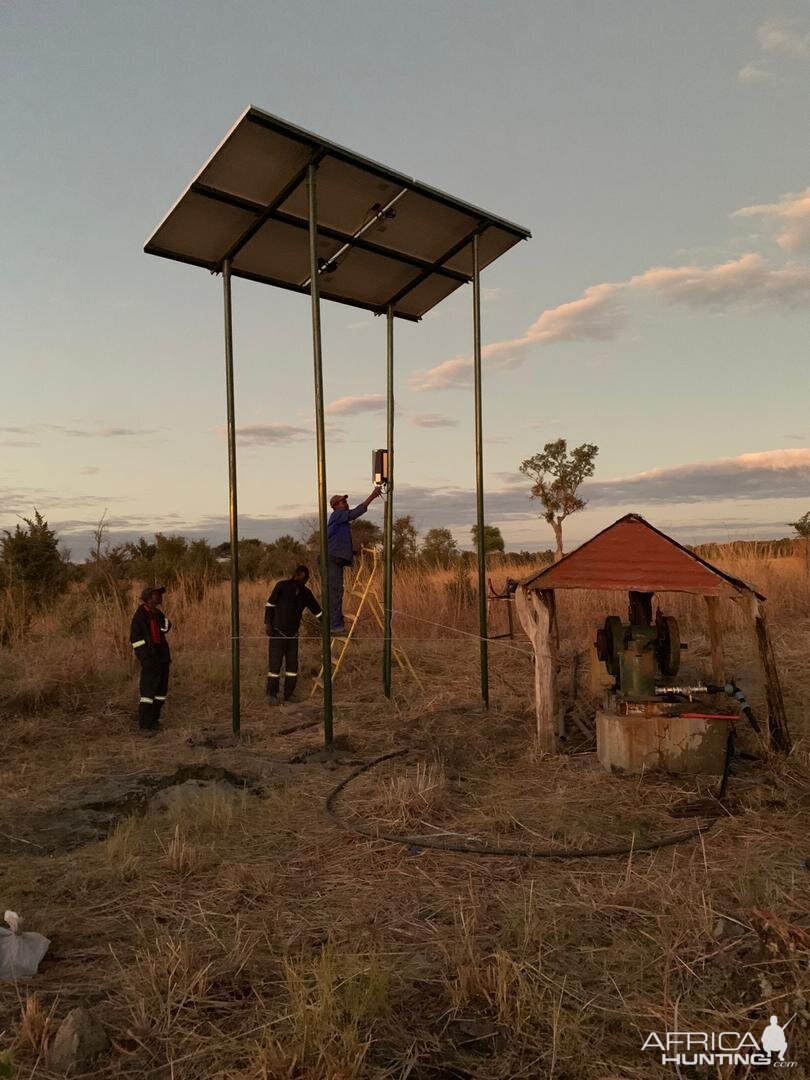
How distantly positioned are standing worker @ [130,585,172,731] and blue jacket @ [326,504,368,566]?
229cm

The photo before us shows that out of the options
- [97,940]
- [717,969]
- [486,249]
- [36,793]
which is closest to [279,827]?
[97,940]

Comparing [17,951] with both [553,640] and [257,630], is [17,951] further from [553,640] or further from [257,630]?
[257,630]

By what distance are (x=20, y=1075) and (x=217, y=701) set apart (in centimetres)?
774

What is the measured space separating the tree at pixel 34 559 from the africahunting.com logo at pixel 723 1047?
62.3 ft

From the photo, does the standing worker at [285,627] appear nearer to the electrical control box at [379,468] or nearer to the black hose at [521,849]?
the electrical control box at [379,468]

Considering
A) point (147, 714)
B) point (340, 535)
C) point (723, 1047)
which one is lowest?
point (147, 714)

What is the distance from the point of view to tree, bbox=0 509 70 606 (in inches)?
754

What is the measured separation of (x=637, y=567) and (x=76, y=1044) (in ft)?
15.7

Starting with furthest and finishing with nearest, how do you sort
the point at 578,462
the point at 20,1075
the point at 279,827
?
the point at 578,462 < the point at 279,827 < the point at 20,1075

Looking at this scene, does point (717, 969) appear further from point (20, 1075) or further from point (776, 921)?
point (20, 1075)

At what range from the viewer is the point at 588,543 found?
20.1 ft

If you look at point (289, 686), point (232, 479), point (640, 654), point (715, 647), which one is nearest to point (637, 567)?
point (640, 654)

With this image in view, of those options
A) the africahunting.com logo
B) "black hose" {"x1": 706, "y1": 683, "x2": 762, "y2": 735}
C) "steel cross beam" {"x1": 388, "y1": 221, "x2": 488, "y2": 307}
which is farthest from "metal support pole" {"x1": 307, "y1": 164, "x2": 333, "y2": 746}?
the africahunting.com logo

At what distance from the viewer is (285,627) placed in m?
9.81
